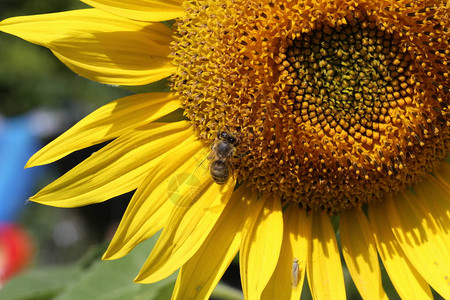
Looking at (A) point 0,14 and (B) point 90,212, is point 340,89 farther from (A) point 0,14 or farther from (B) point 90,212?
(A) point 0,14

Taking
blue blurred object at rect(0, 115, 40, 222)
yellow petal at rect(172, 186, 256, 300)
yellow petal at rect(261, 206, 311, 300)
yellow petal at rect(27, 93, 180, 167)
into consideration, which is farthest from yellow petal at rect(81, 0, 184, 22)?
blue blurred object at rect(0, 115, 40, 222)

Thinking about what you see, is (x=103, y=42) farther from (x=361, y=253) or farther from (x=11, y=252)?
(x=11, y=252)

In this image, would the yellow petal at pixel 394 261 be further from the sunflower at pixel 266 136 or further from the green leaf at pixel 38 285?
the green leaf at pixel 38 285

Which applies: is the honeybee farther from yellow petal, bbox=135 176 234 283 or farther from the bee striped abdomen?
yellow petal, bbox=135 176 234 283

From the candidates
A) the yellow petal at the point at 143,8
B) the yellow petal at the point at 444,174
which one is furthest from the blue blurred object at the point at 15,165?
the yellow petal at the point at 444,174

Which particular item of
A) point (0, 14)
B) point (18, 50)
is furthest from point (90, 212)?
point (0, 14)

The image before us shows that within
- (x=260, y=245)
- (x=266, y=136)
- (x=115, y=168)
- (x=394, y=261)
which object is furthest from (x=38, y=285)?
(x=394, y=261)
